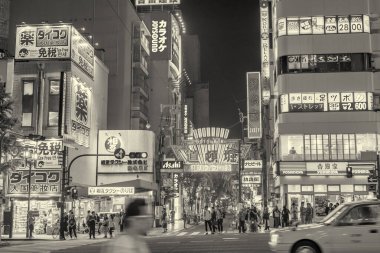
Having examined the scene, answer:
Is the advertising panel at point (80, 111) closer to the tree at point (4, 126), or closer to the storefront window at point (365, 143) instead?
the tree at point (4, 126)

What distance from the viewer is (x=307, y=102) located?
52938 millimetres

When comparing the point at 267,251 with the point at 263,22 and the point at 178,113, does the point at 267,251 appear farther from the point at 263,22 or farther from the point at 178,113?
the point at 178,113

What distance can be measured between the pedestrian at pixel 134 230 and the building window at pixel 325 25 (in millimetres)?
49513

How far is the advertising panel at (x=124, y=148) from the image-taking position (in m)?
57.9

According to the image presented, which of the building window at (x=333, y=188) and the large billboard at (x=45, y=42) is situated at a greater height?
the large billboard at (x=45, y=42)

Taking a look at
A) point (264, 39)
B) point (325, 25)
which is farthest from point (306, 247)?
point (264, 39)

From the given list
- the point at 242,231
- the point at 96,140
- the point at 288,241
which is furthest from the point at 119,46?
the point at 288,241

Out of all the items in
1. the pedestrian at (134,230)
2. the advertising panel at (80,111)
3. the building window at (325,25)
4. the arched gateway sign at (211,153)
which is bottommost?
the pedestrian at (134,230)

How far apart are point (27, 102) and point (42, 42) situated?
5.16 metres

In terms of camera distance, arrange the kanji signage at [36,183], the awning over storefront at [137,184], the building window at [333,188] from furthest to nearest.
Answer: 1. the building window at [333,188]
2. the awning over storefront at [137,184]
3. the kanji signage at [36,183]

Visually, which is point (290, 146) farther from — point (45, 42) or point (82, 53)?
point (45, 42)

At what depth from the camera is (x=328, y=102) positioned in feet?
173

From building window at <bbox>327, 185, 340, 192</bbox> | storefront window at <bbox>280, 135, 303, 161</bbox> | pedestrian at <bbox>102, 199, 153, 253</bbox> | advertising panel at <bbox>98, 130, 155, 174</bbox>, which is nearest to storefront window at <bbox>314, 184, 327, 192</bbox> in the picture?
building window at <bbox>327, 185, 340, 192</bbox>

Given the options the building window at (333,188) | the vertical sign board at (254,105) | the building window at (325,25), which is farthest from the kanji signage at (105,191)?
the building window at (325,25)
